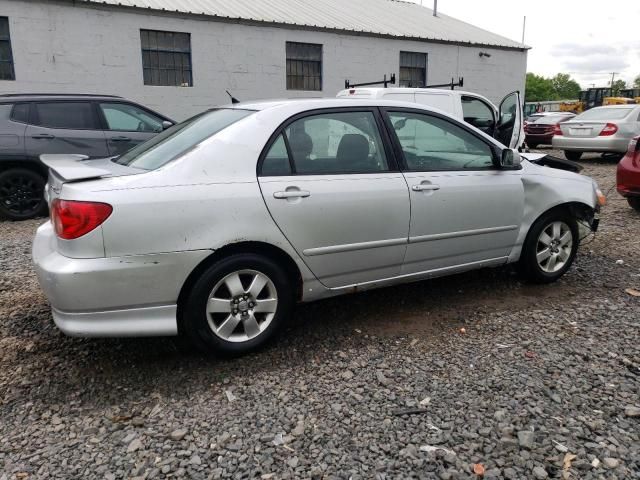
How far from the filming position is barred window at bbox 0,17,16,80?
11969 mm

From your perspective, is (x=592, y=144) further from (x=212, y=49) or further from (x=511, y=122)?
(x=212, y=49)

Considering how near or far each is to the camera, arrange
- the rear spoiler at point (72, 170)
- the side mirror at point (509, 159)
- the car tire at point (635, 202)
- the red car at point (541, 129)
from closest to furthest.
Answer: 1. the rear spoiler at point (72, 170)
2. the side mirror at point (509, 159)
3. the car tire at point (635, 202)
4. the red car at point (541, 129)

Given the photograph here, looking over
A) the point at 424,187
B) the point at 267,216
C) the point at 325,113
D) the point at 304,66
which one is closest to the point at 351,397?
the point at 267,216

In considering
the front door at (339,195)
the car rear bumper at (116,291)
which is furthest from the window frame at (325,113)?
the car rear bumper at (116,291)

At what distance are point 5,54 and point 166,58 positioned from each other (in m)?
3.63

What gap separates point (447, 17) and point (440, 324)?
2209cm

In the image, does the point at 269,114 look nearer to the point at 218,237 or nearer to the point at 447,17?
the point at 218,237

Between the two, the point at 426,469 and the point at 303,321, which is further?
the point at 303,321

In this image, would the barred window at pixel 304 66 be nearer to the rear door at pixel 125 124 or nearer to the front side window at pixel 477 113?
the front side window at pixel 477 113

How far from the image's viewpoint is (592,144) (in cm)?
1295

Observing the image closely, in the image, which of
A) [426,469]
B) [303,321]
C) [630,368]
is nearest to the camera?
[426,469]

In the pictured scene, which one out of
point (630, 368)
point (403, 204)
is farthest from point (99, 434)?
point (630, 368)

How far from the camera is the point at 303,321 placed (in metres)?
3.91

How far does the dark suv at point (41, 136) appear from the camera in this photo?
7.20 meters
